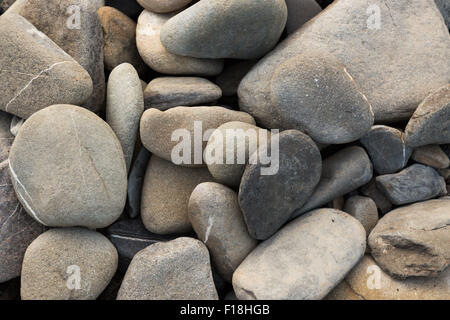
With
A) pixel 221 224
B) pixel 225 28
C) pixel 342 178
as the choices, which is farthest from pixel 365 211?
pixel 225 28

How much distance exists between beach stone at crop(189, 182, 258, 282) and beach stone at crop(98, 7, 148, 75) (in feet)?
2.64

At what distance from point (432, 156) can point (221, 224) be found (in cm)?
95

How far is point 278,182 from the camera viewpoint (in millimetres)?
1751

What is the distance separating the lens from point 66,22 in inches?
81.4

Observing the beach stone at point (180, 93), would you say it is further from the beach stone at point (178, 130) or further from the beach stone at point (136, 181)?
the beach stone at point (136, 181)

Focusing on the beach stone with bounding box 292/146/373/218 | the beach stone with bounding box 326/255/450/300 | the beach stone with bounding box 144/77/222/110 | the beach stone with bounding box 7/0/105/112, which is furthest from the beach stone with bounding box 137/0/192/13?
the beach stone with bounding box 326/255/450/300

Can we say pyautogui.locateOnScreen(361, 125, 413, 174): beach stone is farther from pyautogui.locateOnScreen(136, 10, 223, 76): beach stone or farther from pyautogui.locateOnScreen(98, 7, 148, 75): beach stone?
pyautogui.locateOnScreen(98, 7, 148, 75): beach stone

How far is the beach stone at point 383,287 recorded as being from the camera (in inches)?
67.8

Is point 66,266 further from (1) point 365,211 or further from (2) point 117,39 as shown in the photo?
(1) point 365,211

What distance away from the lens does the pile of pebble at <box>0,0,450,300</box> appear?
1743mm

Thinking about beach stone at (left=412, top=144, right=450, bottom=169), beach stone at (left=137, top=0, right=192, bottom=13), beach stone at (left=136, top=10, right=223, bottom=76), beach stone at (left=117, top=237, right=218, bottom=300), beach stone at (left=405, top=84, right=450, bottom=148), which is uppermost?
beach stone at (left=137, top=0, right=192, bottom=13)

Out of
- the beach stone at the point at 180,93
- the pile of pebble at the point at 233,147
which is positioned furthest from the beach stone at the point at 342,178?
the beach stone at the point at 180,93

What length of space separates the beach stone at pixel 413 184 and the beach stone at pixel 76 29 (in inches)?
53.2

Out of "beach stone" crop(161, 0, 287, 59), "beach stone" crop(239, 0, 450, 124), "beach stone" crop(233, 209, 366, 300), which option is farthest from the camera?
"beach stone" crop(239, 0, 450, 124)
